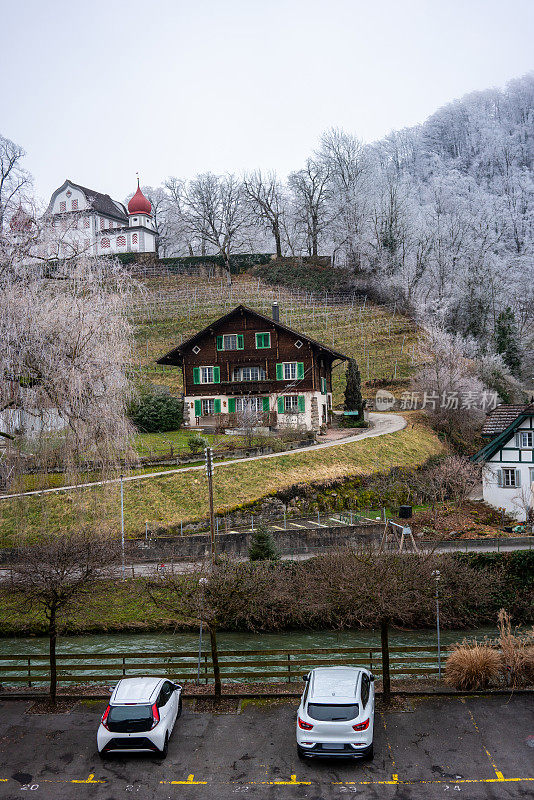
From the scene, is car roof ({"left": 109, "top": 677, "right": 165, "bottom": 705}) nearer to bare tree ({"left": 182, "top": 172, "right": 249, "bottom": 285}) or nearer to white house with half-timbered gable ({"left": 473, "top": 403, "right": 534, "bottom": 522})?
white house with half-timbered gable ({"left": 473, "top": 403, "right": 534, "bottom": 522})

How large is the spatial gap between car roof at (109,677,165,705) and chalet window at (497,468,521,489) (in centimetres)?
2590

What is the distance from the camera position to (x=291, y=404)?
49.2m

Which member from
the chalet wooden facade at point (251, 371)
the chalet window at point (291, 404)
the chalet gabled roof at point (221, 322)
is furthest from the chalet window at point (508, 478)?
the chalet gabled roof at point (221, 322)

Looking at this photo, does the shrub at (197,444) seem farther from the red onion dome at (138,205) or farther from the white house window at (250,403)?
the red onion dome at (138,205)

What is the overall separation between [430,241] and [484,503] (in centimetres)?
4723

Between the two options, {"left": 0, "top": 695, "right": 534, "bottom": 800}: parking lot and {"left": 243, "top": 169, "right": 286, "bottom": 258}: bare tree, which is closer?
{"left": 0, "top": 695, "right": 534, "bottom": 800}: parking lot

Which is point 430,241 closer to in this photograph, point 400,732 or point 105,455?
point 105,455

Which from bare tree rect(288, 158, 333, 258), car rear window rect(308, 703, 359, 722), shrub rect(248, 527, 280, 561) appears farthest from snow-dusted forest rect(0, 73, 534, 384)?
car rear window rect(308, 703, 359, 722)

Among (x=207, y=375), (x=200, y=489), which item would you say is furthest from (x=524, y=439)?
(x=207, y=375)

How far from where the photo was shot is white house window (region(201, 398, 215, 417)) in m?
50.0

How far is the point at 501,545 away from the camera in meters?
29.2

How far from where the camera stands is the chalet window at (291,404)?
160ft

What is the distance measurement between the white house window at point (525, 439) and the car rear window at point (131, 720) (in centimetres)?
2721

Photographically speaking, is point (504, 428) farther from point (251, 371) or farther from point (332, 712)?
point (332, 712)
